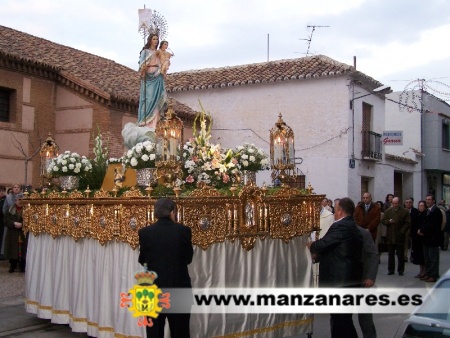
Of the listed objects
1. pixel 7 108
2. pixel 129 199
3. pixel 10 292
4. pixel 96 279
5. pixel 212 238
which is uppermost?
pixel 7 108

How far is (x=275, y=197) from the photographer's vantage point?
723 cm

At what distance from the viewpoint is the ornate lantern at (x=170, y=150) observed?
6.86 meters

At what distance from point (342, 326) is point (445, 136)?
90.4 feet

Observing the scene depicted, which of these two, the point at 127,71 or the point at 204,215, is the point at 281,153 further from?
the point at 127,71

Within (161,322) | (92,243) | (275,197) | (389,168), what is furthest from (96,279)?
(389,168)

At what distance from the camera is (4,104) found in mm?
16984

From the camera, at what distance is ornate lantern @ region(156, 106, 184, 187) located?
6855mm

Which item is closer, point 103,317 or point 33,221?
point 103,317

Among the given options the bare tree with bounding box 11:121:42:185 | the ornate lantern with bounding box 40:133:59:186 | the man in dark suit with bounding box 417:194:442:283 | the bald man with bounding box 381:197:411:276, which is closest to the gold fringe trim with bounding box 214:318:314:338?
the ornate lantern with bounding box 40:133:59:186

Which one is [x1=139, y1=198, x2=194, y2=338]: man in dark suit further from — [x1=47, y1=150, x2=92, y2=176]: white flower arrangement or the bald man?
the bald man

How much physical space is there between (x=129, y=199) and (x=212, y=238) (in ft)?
3.33

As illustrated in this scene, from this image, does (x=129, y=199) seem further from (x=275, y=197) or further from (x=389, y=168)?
(x=389, y=168)

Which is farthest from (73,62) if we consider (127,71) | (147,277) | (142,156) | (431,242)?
(147,277)

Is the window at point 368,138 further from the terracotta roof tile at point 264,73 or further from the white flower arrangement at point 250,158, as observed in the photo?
the white flower arrangement at point 250,158
